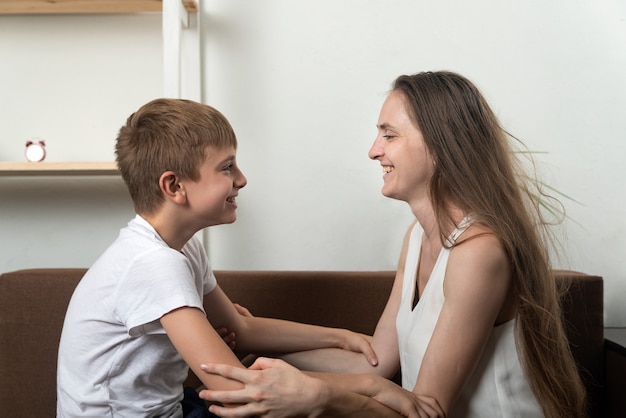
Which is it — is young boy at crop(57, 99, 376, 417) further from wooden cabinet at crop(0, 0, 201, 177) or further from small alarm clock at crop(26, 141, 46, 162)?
small alarm clock at crop(26, 141, 46, 162)

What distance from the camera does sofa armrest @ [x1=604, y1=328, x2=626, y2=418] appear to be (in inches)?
73.6

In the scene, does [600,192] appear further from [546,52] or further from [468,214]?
[468,214]

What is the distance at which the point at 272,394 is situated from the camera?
1.26 meters

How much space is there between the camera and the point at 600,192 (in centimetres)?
238

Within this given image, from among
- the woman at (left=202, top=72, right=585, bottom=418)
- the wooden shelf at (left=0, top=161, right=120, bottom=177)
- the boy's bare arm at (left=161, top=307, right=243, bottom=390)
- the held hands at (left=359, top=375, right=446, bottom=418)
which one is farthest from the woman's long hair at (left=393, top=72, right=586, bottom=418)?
the wooden shelf at (left=0, top=161, right=120, bottom=177)

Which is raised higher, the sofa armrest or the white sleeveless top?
the white sleeveless top

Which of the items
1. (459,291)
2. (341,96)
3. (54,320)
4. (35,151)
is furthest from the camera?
(341,96)

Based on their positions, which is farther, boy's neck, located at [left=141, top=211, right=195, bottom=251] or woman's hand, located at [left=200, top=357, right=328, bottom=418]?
boy's neck, located at [left=141, top=211, right=195, bottom=251]

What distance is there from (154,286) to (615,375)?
126 cm

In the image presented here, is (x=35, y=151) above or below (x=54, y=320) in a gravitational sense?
above

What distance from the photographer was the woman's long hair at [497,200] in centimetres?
149

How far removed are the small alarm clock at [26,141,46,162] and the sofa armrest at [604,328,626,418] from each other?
175cm

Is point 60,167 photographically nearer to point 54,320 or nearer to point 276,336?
point 54,320

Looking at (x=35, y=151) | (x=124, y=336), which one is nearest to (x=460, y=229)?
(x=124, y=336)
